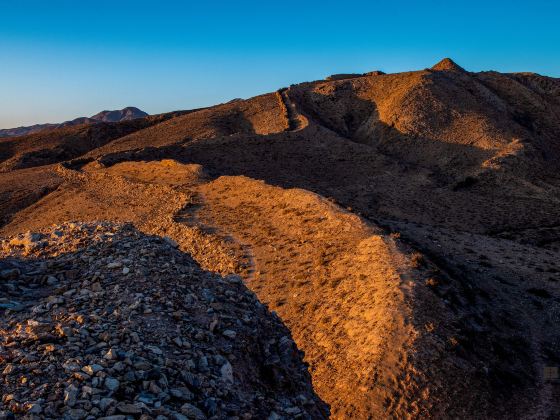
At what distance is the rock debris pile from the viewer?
6262mm

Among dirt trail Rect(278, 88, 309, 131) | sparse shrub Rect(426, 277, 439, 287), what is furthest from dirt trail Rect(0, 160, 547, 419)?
dirt trail Rect(278, 88, 309, 131)

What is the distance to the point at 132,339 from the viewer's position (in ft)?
24.8

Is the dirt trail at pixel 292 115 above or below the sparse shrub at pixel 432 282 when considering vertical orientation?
above

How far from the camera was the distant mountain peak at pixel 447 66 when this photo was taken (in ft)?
222

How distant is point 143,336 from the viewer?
7.76 metres

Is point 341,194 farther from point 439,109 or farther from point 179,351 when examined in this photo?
point 179,351

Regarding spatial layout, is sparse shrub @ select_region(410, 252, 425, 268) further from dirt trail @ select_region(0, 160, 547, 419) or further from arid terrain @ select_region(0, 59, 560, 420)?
arid terrain @ select_region(0, 59, 560, 420)

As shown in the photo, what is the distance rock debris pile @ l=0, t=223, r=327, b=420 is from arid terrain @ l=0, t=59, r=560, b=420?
34 mm

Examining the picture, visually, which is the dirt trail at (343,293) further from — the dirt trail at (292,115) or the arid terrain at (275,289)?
the dirt trail at (292,115)

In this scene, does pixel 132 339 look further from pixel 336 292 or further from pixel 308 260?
pixel 308 260

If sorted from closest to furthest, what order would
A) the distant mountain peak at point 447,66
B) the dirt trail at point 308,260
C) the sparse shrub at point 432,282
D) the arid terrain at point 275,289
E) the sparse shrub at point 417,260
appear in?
the arid terrain at point 275,289, the dirt trail at point 308,260, the sparse shrub at point 432,282, the sparse shrub at point 417,260, the distant mountain peak at point 447,66

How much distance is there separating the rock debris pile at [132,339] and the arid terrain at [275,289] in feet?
0.11

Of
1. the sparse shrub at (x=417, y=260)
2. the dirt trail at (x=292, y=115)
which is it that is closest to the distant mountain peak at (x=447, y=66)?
the dirt trail at (x=292, y=115)

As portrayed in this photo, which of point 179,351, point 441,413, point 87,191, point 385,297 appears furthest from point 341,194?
point 179,351
